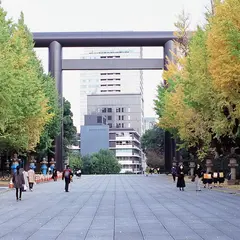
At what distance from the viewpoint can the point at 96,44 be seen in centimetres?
5222

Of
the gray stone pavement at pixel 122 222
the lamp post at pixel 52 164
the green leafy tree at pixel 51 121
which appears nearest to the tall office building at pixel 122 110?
the lamp post at pixel 52 164

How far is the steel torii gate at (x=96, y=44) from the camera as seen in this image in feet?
168

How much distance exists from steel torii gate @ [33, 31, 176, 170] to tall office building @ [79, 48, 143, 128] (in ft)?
354

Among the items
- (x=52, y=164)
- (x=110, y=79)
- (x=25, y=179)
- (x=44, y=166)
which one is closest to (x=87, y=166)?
(x=52, y=164)

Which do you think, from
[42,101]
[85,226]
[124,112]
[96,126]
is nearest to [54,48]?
[42,101]

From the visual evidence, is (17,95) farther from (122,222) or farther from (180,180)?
(122,222)

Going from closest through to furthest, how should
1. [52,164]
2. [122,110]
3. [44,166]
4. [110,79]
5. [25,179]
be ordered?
[25,179]
[44,166]
[52,164]
[122,110]
[110,79]

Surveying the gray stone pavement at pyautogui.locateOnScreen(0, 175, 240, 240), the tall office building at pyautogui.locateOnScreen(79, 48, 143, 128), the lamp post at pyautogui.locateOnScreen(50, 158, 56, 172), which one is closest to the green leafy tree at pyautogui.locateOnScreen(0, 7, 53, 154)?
the gray stone pavement at pyautogui.locateOnScreen(0, 175, 240, 240)

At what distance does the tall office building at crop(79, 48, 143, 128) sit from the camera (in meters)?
164

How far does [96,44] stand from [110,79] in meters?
116

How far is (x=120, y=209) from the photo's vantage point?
1545 cm

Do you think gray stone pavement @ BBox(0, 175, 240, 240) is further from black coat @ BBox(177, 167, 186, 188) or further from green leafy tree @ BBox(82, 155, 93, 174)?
green leafy tree @ BBox(82, 155, 93, 174)

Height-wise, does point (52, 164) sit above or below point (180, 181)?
above

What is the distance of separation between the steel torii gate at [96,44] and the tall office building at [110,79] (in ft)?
354
